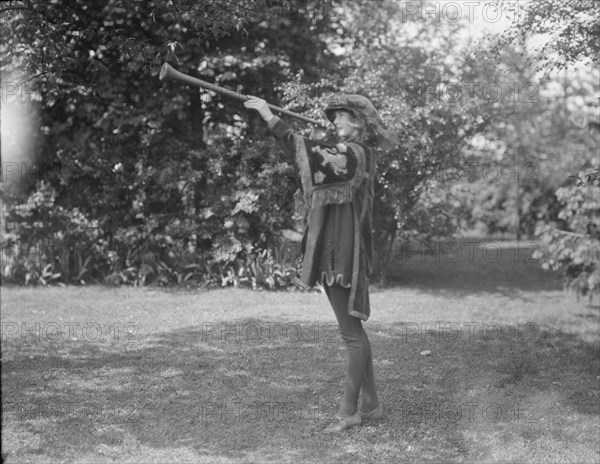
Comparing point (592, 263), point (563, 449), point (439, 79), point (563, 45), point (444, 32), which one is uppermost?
point (444, 32)

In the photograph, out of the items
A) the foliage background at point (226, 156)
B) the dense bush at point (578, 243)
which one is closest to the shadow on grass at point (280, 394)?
the dense bush at point (578, 243)

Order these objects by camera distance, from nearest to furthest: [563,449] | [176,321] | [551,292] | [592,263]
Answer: [563,449] → [176,321] → [592,263] → [551,292]

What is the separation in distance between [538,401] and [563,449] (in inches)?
37.9

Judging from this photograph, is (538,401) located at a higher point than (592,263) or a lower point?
lower

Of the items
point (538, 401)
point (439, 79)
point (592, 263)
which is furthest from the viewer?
point (439, 79)

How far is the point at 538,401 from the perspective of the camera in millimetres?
5590

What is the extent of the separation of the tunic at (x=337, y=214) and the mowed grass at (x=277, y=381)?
3.45 feet

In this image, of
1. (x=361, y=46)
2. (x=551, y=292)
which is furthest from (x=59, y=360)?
(x=551, y=292)

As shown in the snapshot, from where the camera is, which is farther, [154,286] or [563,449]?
[154,286]

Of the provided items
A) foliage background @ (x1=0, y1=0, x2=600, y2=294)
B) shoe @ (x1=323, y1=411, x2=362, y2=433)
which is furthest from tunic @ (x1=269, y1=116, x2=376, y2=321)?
foliage background @ (x1=0, y1=0, x2=600, y2=294)

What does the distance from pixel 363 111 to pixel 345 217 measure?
28.4 inches

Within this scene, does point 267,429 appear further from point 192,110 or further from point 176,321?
point 192,110

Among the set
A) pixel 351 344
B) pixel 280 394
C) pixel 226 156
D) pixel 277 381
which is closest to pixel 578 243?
pixel 226 156

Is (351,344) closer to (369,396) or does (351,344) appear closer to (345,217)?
(369,396)
